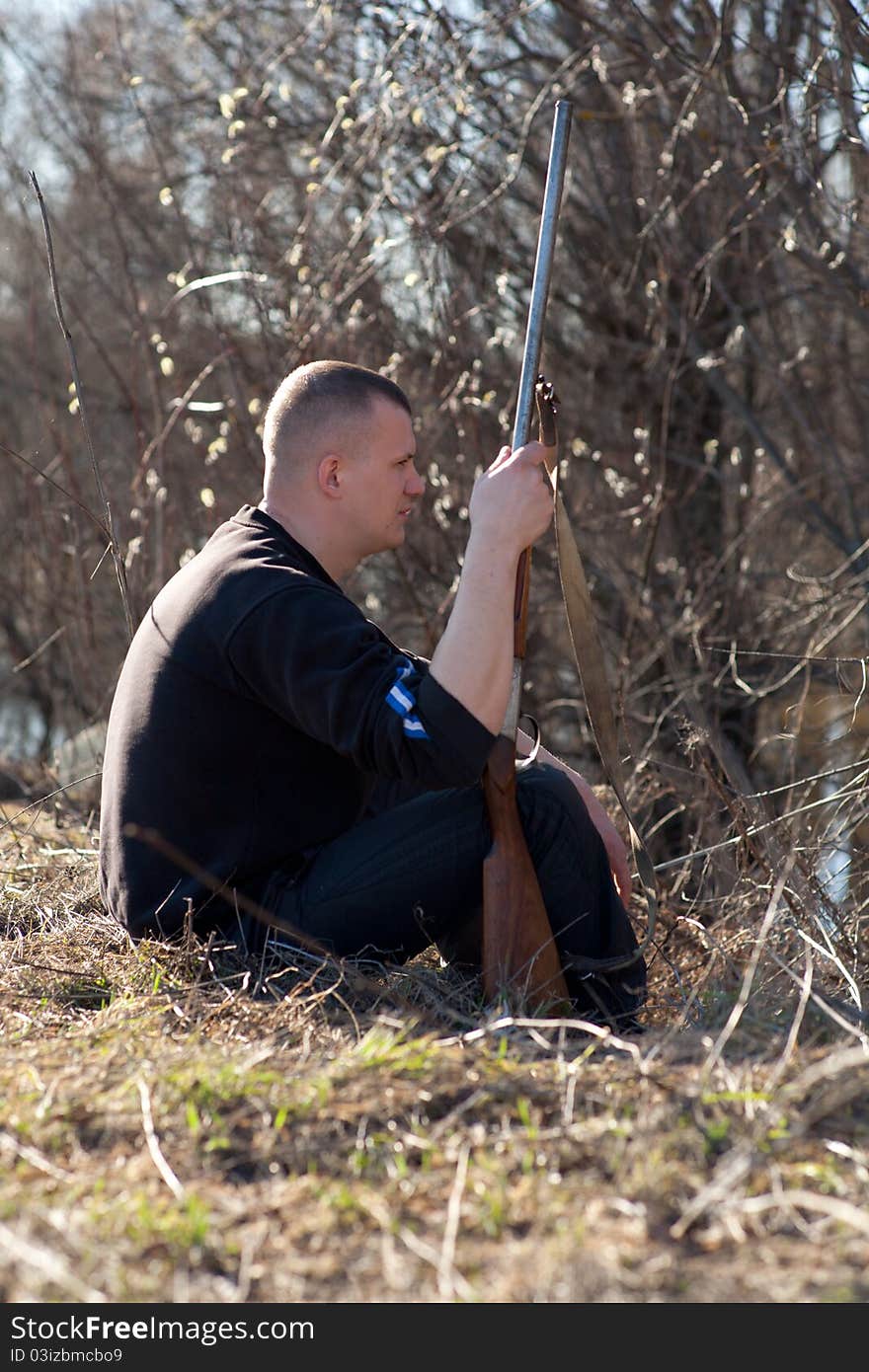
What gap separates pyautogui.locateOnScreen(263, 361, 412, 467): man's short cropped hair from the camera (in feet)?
11.5

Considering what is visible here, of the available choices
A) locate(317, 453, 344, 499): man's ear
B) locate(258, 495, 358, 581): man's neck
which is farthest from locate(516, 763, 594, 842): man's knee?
locate(317, 453, 344, 499): man's ear

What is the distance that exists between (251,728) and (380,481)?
2.35ft

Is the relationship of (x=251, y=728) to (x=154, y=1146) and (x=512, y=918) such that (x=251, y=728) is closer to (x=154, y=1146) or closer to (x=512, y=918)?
(x=512, y=918)

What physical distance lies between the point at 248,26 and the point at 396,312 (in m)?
1.86

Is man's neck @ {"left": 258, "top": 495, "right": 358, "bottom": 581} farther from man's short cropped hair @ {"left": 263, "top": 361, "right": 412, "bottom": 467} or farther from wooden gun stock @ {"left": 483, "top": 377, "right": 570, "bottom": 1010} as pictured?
wooden gun stock @ {"left": 483, "top": 377, "right": 570, "bottom": 1010}

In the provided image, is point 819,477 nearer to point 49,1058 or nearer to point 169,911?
point 169,911

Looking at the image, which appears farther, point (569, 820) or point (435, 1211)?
point (569, 820)

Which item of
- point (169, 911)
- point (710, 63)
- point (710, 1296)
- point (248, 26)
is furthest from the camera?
point (248, 26)

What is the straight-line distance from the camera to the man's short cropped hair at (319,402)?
351 centimetres

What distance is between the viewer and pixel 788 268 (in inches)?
252

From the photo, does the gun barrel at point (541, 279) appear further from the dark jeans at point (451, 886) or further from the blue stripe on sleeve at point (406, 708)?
the dark jeans at point (451, 886)

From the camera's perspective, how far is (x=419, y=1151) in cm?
228

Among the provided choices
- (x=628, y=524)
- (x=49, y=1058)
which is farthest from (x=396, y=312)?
(x=49, y=1058)

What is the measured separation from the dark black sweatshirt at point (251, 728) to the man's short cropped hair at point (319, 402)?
0.20 metres
